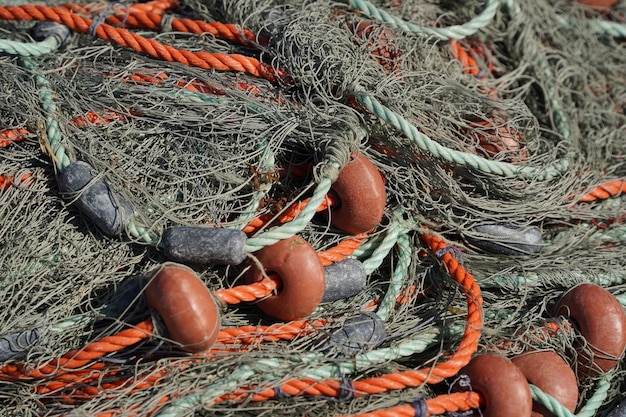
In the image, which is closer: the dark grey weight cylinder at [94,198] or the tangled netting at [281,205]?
the tangled netting at [281,205]

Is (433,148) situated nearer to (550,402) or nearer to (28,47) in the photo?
(550,402)

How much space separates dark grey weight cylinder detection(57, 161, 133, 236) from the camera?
7.43 feet

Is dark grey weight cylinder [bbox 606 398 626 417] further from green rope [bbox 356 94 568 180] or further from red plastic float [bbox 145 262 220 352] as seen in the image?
red plastic float [bbox 145 262 220 352]

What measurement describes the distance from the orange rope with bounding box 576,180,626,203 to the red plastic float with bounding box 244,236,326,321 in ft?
4.47

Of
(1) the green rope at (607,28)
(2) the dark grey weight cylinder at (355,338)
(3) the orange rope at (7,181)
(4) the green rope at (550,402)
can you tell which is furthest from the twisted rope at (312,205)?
(1) the green rope at (607,28)

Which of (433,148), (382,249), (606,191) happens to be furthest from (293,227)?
(606,191)

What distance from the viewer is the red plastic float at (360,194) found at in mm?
2361

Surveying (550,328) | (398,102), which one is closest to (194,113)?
(398,102)

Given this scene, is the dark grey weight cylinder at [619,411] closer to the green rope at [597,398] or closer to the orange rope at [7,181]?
the green rope at [597,398]

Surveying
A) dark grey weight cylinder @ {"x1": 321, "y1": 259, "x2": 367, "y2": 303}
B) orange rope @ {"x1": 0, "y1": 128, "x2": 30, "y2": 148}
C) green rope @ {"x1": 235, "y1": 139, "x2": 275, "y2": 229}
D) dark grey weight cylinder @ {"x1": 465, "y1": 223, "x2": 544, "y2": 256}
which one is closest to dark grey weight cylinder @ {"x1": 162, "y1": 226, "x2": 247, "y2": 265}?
green rope @ {"x1": 235, "y1": 139, "x2": 275, "y2": 229}

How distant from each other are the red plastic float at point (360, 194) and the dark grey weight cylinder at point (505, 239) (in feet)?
1.50

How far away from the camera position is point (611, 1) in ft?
12.1

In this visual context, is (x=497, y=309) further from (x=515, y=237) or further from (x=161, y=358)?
(x=161, y=358)

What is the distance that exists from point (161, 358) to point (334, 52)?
130cm
